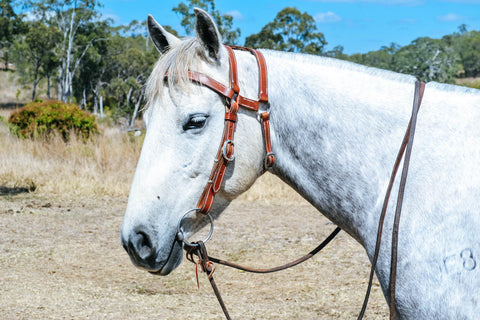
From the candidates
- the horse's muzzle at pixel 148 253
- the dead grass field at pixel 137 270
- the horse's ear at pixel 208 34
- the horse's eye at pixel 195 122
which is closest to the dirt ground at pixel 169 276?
the dead grass field at pixel 137 270

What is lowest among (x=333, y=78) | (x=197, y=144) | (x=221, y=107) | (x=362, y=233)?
(x=362, y=233)

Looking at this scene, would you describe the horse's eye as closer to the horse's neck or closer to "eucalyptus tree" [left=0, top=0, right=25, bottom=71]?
the horse's neck

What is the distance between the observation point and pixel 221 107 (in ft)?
6.11

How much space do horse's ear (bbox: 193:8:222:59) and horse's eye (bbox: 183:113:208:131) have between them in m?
0.26

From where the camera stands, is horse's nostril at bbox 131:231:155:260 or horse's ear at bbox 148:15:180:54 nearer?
horse's nostril at bbox 131:231:155:260

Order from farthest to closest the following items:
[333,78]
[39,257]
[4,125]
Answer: [4,125] → [39,257] → [333,78]

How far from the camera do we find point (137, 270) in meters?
5.63

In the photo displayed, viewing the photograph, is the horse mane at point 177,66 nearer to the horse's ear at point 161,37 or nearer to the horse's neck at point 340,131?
the horse's ear at point 161,37

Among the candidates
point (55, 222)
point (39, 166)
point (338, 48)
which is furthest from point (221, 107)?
point (338, 48)

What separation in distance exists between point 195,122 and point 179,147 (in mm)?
118

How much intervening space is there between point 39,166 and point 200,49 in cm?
980

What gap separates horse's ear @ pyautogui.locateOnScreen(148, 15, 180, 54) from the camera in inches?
80.1

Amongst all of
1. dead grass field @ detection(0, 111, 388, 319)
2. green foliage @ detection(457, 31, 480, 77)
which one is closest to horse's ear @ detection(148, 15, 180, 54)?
dead grass field @ detection(0, 111, 388, 319)

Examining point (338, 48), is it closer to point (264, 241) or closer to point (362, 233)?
point (264, 241)
